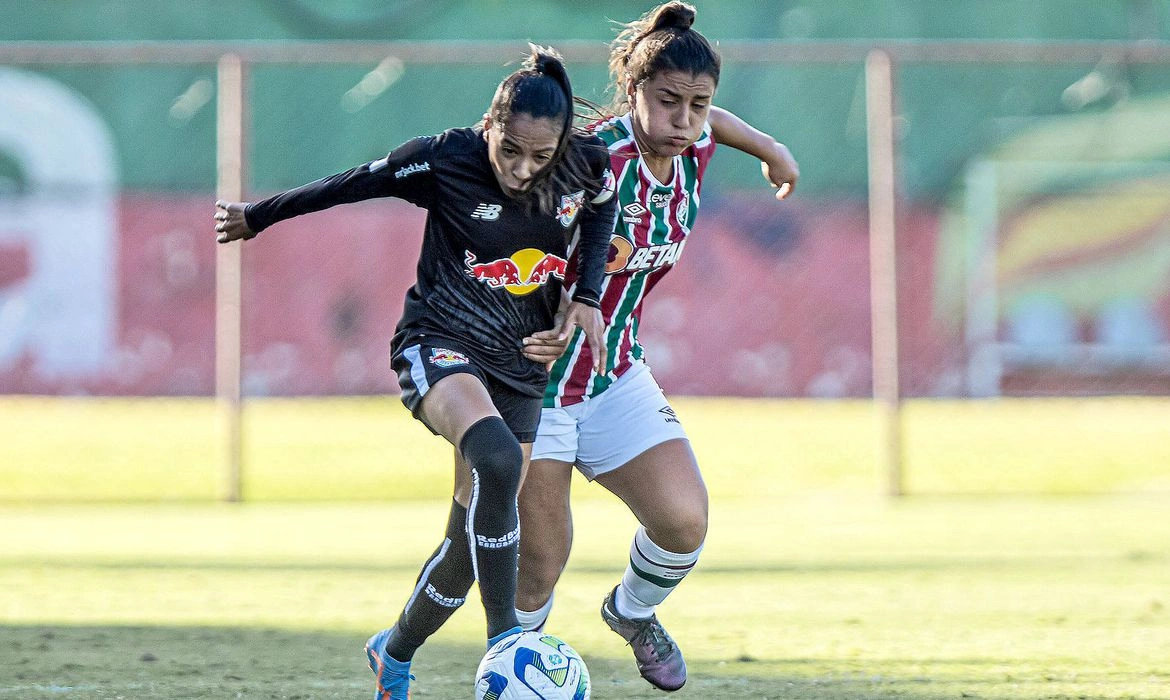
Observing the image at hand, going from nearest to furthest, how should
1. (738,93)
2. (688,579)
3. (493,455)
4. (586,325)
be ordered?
(493,455), (586,325), (688,579), (738,93)

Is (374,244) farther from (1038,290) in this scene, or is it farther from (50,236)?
(1038,290)

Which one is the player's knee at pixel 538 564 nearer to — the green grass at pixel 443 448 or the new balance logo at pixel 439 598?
the new balance logo at pixel 439 598

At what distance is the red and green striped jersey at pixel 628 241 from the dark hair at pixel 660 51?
163 millimetres

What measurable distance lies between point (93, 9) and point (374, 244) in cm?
661

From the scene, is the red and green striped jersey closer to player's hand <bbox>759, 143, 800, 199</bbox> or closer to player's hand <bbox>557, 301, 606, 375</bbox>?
player's hand <bbox>557, 301, 606, 375</bbox>

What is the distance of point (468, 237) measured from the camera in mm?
4320

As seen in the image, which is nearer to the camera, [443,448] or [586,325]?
[586,325]

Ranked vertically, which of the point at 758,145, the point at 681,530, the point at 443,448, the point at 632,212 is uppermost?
the point at 758,145

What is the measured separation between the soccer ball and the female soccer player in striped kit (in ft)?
2.14

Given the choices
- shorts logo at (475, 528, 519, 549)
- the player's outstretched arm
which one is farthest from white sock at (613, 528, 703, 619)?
the player's outstretched arm

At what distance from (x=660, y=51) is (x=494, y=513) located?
145 cm

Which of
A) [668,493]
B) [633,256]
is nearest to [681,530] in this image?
[668,493]

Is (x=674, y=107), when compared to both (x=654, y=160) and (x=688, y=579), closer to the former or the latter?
(x=654, y=160)

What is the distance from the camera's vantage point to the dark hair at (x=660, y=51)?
15.1ft
